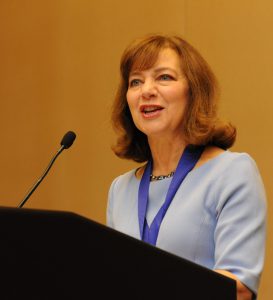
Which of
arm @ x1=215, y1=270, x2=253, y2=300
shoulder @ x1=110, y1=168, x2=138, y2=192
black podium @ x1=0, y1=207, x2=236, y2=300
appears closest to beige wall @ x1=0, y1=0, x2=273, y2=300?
shoulder @ x1=110, y1=168, x2=138, y2=192

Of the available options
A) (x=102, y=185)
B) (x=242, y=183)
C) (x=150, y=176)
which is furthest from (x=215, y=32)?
(x=242, y=183)

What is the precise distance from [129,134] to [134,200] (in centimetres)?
33

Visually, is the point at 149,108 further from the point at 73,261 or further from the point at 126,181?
the point at 73,261

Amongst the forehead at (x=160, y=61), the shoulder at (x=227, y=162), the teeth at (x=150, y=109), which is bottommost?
the shoulder at (x=227, y=162)

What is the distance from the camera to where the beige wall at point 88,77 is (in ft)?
12.5

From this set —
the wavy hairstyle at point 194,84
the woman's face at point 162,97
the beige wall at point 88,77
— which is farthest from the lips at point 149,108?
the beige wall at point 88,77

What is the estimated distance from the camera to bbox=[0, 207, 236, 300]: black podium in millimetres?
1243

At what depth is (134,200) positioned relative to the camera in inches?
99.9

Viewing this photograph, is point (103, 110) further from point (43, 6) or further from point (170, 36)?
point (170, 36)

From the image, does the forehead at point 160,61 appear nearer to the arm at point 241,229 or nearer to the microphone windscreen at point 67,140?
the microphone windscreen at point 67,140

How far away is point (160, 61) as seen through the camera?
8.17 ft

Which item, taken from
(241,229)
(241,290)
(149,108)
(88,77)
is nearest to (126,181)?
(149,108)

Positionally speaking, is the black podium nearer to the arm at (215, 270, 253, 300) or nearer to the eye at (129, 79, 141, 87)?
the arm at (215, 270, 253, 300)

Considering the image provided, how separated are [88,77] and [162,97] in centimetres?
224
